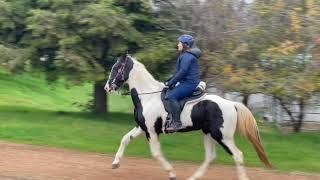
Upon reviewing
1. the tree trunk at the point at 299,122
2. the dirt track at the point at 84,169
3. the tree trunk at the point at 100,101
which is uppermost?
the dirt track at the point at 84,169

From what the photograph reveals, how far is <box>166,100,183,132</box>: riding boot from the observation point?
10421 mm

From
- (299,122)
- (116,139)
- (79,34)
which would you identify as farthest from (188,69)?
(299,122)

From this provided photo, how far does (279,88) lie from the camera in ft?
50.5

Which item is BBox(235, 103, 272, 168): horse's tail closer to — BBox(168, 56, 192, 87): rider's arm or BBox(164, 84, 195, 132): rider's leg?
BBox(164, 84, 195, 132): rider's leg

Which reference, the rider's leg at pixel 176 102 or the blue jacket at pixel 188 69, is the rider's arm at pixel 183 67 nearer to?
the blue jacket at pixel 188 69

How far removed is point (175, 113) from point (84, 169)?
90.7 inches

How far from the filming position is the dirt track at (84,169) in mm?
10867

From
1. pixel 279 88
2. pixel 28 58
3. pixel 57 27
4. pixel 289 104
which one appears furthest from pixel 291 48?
pixel 28 58

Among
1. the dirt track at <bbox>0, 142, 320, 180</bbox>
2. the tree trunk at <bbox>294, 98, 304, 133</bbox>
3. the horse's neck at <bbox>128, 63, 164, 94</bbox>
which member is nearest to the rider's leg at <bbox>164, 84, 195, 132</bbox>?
the horse's neck at <bbox>128, 63, 164, 94</bbox>

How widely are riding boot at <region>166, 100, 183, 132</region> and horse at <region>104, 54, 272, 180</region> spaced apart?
114 millimetres

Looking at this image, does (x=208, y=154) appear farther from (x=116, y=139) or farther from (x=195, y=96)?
(x=116, y=139)

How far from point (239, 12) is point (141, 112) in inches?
272

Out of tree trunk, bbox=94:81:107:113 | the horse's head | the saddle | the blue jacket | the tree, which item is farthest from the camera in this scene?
tree trunk, bbox=94:81:107:113

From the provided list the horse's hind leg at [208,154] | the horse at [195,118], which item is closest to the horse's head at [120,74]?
the horse at [195,118]
